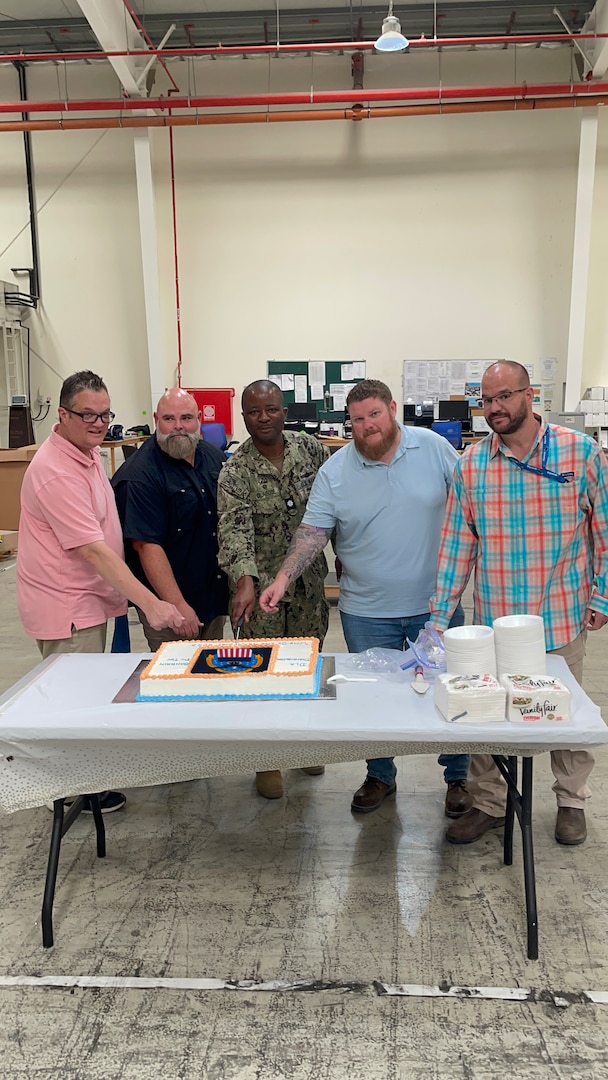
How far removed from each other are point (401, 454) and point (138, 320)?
6.25 metres

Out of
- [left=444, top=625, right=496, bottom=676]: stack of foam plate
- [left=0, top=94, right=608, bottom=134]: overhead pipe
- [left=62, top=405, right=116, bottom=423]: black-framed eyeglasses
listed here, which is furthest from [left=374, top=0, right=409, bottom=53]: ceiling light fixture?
[left=444, top=625, right=496, bottom=676]: stack of foam plate

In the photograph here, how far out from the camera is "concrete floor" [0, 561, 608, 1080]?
1684 millimetres

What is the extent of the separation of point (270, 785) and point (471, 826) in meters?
0.72

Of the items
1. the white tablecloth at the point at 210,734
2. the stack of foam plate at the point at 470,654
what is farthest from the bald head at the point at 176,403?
the stack of foam plate at the point at 470,654

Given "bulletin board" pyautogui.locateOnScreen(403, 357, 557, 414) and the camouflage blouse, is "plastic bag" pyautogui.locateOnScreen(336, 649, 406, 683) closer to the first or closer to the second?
the camouflage blouse

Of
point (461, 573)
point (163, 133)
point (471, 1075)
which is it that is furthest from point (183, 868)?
point (163, 133)

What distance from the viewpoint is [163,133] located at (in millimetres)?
7746

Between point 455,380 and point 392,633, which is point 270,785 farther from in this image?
point 455,380

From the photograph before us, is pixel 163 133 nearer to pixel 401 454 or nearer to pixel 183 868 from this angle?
pixel 401 454

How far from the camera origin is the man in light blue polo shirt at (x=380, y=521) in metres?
2.41

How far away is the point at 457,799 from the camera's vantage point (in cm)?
261

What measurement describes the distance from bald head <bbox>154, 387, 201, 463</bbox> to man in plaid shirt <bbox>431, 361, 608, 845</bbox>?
93cm

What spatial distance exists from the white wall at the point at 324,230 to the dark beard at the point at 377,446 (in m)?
5.70

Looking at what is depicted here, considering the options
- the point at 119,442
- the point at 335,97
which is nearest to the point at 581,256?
the point at 335,97
